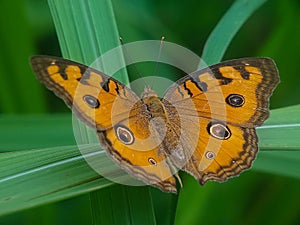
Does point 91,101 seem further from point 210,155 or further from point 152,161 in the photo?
point 210,155

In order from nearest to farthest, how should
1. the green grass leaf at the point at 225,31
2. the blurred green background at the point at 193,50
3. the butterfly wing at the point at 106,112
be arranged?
the butterfly wing at the point at 106,112 < the green grass leaf at the point at 225,31 < the blurred green background at the point at 193,50

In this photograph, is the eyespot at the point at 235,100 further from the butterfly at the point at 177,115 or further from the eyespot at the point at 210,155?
the eyespot at the point at 210,155

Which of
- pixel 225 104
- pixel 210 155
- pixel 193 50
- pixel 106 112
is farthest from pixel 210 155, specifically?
pixel 193 50

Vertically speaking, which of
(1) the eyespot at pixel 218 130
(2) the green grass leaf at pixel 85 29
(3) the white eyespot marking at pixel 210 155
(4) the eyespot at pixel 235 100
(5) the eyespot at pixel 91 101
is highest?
(2) the green grass leaf at pixel 85 29

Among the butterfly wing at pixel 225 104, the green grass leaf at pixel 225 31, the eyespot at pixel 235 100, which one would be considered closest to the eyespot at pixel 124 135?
the butterfly wing at pixel 225 104

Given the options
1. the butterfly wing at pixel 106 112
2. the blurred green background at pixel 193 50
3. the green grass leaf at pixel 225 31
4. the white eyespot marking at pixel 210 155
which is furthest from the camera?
the blurred green background at pixel 193 50

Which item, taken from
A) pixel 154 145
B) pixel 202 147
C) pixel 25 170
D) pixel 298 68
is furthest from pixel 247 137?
pixel 298 68

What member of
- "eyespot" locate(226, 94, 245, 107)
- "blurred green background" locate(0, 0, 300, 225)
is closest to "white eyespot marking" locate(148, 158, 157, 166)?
"eyespot" locate(226, 94, 245, 107)

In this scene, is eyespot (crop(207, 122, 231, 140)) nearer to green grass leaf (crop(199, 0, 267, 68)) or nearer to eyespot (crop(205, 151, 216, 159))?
eyespot (crop(205, 151, 216, 159))
